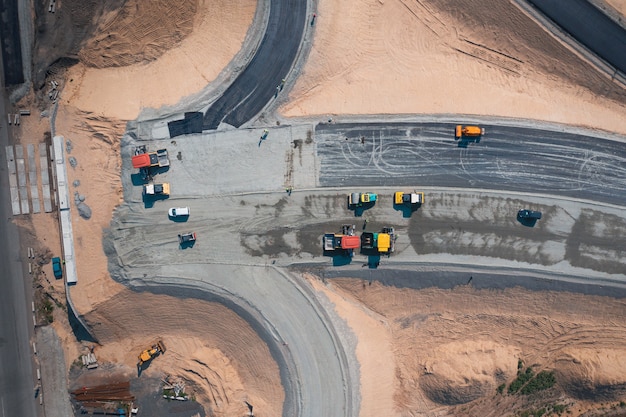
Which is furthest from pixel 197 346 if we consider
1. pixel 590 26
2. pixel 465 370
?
pixel 590 26

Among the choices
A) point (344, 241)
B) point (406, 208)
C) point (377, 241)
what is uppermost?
point (406, 208)

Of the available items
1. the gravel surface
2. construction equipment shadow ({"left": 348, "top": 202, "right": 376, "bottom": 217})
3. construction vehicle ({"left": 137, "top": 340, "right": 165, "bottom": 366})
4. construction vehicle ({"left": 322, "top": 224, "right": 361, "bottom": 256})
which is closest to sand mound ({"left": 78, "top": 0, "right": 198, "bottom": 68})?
construction equipment shadow ({"left": 348, "top": 202, "right": 376, "bottom": 217})

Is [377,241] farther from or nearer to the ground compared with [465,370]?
farther from the ground

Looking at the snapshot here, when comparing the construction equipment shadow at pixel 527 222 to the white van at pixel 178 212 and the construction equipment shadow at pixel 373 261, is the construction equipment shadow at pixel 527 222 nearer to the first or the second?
the construction equipment shadow at pixel 373 261

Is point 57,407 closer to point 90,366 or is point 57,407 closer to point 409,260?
point 90,366

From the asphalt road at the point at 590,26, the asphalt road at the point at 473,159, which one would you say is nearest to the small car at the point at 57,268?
the asphalt road at the point at 473,159

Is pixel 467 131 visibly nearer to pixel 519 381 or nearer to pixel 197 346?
pixel 519 381

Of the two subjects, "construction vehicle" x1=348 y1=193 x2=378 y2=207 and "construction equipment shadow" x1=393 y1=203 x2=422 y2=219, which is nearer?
"construction vehicle" x1=348 y1=193 x2=378 y2=207

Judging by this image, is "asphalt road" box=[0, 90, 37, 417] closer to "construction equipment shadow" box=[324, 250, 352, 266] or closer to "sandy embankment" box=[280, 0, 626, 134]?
"sandy embankment" box=[280, 0, 626, 134]
